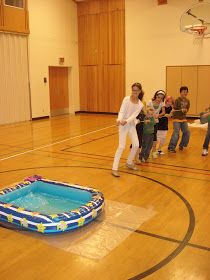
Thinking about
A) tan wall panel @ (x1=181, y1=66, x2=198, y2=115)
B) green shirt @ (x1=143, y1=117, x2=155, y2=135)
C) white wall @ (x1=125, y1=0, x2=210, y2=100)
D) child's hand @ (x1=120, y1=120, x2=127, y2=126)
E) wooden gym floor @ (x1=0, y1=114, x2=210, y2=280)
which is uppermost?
white wall @ (x1=125, y1=0, x2=210, y2=100)

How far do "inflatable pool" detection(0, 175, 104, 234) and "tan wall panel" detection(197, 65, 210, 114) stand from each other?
9.24 m

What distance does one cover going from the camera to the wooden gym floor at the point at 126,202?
286cm

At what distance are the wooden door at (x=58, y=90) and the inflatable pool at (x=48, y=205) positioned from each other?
9795 millimetres

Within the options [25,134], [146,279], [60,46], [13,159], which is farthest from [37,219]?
[60,46]

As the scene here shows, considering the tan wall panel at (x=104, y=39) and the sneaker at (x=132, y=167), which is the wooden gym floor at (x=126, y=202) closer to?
the sneaker at (x=132, y=167)

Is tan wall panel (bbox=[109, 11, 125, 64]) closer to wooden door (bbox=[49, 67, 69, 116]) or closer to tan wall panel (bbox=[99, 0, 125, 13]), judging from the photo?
tan wall panel (bbox=[99, 0, 125, 13])

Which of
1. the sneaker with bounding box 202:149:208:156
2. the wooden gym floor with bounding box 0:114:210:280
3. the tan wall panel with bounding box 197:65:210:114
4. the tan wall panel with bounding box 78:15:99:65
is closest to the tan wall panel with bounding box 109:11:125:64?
the tan wall panel with bounding box 78:15:99:65

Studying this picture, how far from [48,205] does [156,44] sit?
1027 cm

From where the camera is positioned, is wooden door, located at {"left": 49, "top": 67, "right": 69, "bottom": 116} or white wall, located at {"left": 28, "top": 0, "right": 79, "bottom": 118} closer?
white wall, located at {"left": 28, "top": 0, "right": 79, "bottom": 118}

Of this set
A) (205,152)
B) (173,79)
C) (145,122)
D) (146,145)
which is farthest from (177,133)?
(173,79)

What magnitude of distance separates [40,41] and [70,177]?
29.4ft

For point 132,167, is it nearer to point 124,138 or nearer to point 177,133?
point 124,138

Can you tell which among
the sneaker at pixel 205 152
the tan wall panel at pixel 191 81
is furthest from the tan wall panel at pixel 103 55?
the sneaker at pixel 205 152

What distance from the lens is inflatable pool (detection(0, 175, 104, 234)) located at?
11.4ft
